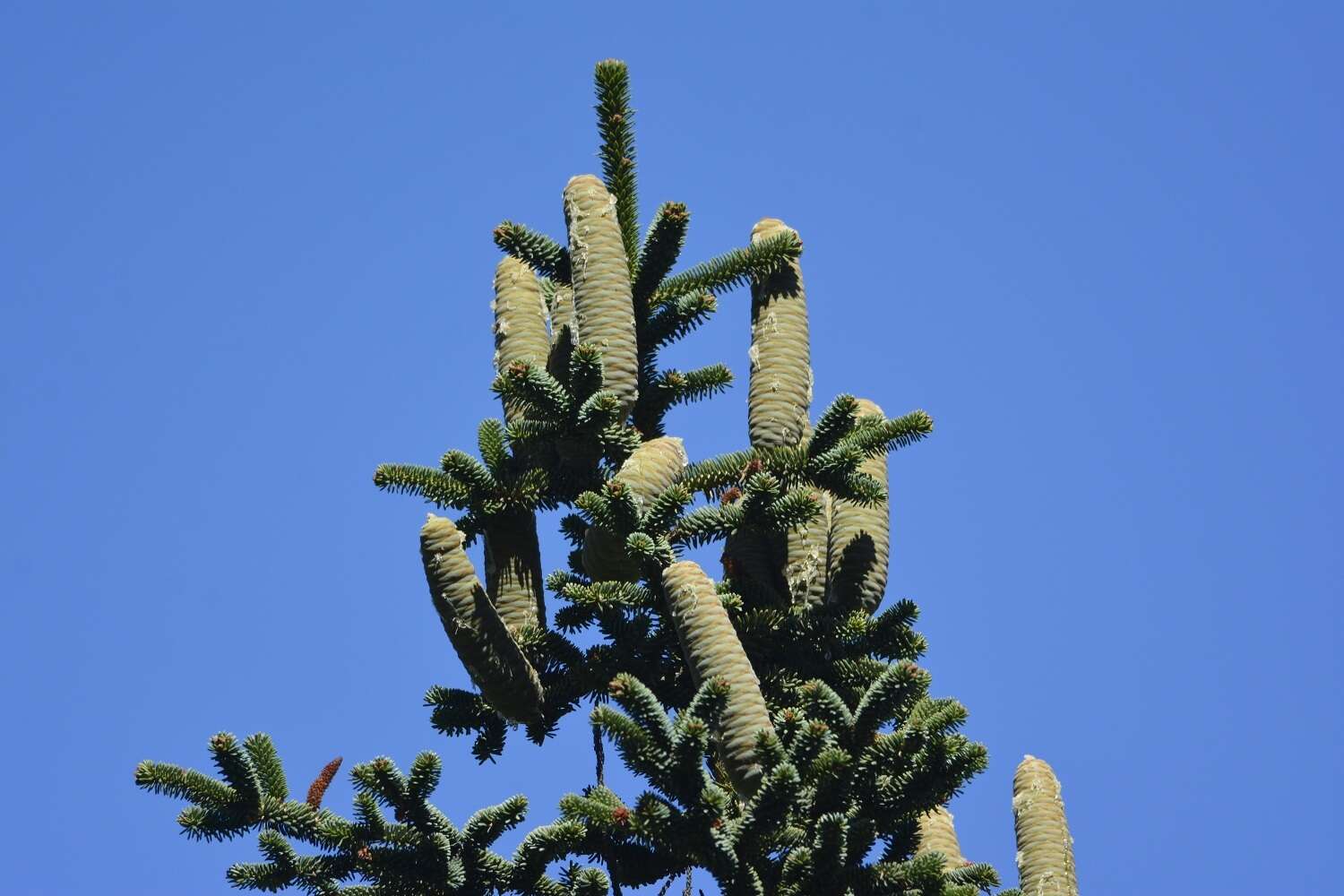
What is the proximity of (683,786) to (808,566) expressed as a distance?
1.97 m

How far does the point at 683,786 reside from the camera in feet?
18.9

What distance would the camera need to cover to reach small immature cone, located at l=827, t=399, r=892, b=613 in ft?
24.3

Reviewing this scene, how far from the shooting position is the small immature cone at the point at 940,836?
7312 millimetres

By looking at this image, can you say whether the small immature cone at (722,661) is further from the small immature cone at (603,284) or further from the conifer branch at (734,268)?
the conifer branch at (734,268)

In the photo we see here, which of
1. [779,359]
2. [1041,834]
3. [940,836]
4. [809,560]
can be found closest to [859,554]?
[809,560]

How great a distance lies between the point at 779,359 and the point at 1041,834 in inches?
91.4

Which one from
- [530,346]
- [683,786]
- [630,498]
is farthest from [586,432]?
[683,786]

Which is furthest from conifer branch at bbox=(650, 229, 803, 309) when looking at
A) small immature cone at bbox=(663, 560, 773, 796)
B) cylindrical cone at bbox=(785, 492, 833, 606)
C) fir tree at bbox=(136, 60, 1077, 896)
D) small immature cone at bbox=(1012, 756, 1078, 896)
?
small immature cone at bbox=(1012, 756, 1078, 896)

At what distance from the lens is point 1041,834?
6883mm

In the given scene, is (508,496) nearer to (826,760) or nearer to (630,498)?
(630,498)

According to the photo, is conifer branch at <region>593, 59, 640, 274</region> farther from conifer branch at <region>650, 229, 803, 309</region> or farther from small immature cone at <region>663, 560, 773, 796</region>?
small immature cone at <region>663, 560, 773, 796</region>

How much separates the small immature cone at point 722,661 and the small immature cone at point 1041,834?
1502 mm

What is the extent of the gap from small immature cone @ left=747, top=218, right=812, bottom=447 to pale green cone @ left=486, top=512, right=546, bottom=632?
42.0 inches

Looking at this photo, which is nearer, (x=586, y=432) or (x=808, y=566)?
(x=586, y=432)
